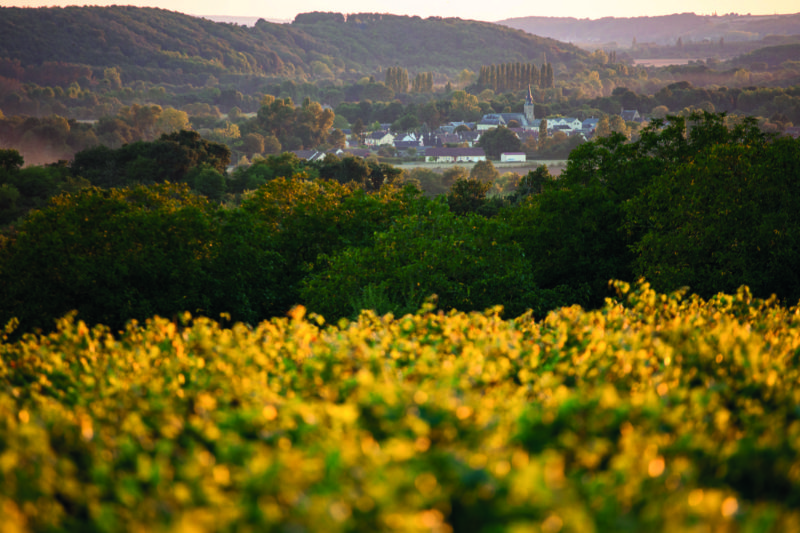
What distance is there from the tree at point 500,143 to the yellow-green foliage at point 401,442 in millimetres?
171068

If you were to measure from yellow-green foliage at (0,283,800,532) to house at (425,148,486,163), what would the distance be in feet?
531

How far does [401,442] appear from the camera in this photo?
16.2 ft

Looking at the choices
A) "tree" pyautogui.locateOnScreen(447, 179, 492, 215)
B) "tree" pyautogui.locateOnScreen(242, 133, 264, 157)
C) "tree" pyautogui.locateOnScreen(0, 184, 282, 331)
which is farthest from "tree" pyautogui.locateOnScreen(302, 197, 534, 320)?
"tree" pyautogui.locateOnScreen(242, 133, 264, 157)

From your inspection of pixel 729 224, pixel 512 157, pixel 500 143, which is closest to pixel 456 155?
pixel 500 143

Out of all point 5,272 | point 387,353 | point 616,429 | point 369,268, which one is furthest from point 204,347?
point 5,272

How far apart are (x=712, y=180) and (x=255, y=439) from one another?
2177 cm

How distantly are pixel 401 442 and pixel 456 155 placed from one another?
17024 centimetres

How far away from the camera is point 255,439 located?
254 inches

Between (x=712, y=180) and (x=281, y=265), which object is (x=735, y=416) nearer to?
(x=712, y=180)

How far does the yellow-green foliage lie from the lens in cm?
440

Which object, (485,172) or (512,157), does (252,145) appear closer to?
(485,172)

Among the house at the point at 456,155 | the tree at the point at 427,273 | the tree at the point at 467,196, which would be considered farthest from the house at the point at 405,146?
the tree at the point at 427,273

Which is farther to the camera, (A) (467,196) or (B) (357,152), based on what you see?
(B) (357,152)

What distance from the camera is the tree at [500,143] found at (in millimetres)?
175875
